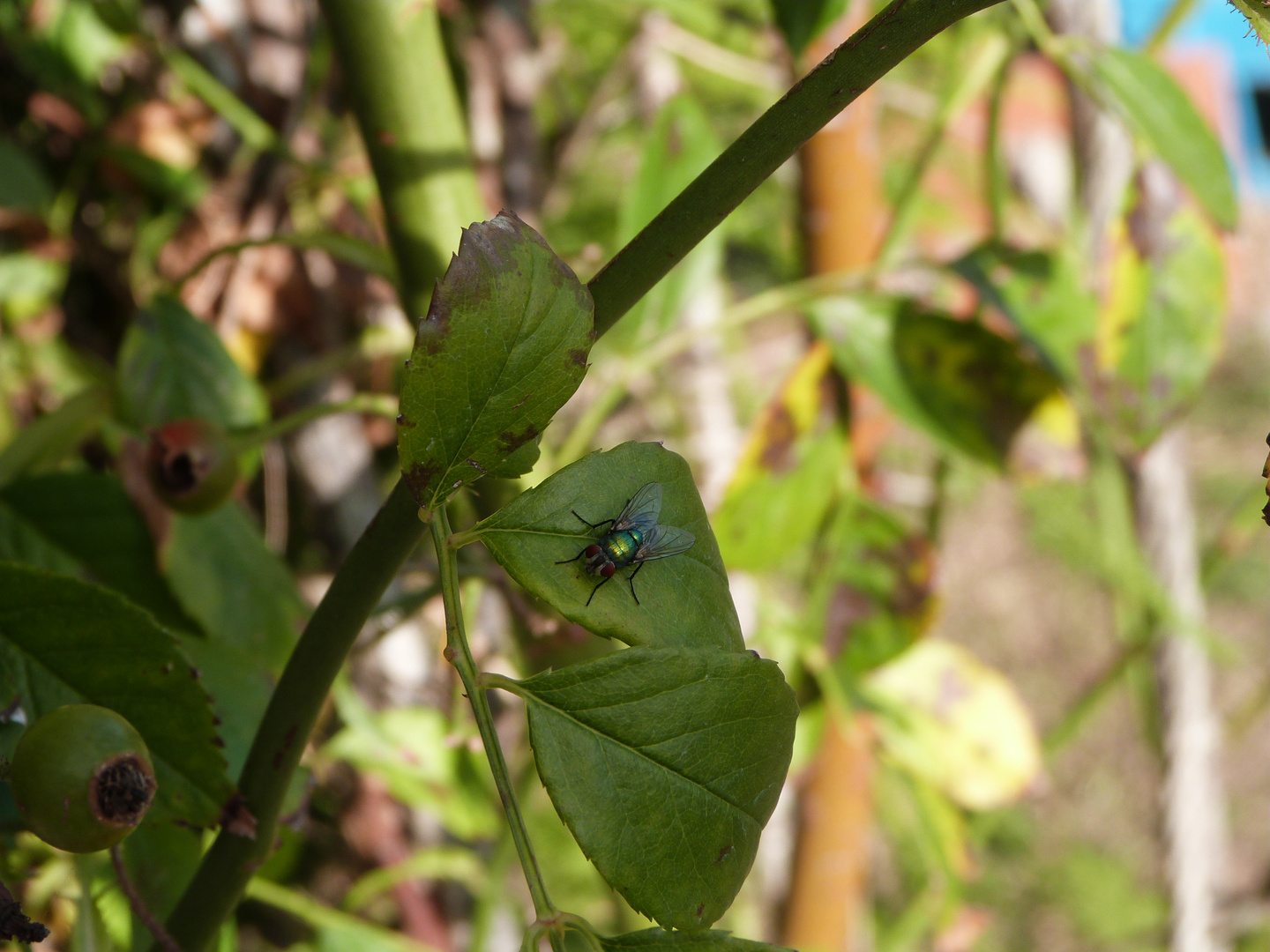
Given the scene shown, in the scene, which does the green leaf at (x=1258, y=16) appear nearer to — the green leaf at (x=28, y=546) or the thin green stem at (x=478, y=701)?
the thin green stem at (x=478, y=701)

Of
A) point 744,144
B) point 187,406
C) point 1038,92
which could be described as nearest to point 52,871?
point 187,406

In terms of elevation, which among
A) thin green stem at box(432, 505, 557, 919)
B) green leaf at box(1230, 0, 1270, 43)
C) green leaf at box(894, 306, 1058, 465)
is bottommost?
thin green stem at box(432, 505, 557, 919)

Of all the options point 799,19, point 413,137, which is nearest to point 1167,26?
point 799,19

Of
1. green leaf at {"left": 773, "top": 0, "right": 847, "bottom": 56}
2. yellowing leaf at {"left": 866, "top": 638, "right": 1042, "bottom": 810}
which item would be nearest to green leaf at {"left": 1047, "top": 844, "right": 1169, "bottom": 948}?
yellowing leaf at {"left": 866, "top": 638, "right": 1042, "bottom": 810}

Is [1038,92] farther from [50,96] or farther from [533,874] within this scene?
[533,874]

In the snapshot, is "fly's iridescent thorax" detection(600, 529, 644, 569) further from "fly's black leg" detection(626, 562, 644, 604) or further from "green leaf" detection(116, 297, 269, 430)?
"green leaf" detection(116, 297, 269, 430)

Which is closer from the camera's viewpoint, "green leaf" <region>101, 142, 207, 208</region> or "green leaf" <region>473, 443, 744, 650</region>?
"green leaf" <region>473, 443, 744, 650</region>
